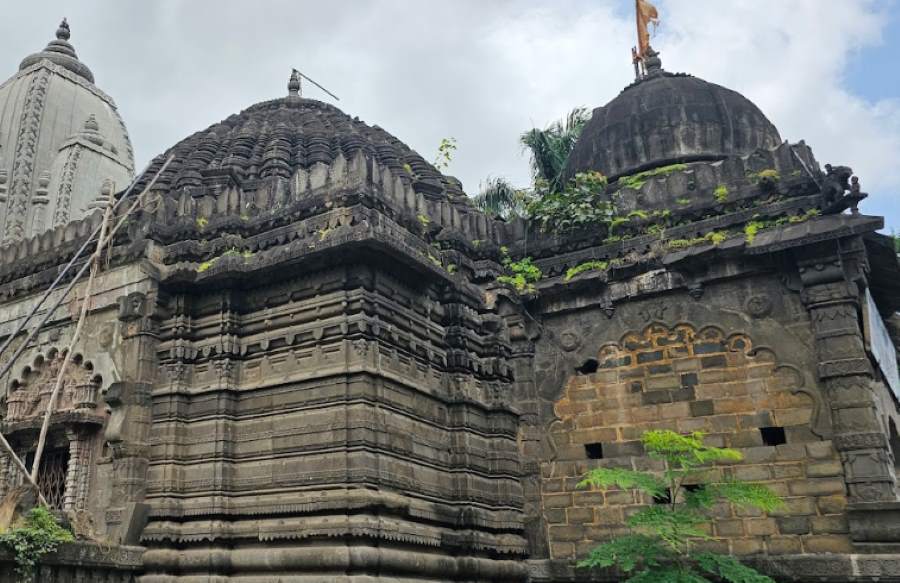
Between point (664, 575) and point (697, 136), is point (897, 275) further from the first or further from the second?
point (664, 575)

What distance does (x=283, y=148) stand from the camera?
48.1ft

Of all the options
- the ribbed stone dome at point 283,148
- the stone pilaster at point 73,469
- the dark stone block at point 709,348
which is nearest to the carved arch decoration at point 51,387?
the stone pilaster at point 73,469

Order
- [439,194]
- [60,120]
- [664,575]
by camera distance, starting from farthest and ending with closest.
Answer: [60,120], [439,194], [664,575]

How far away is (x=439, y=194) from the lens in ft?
48.6

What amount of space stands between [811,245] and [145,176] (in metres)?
11.3

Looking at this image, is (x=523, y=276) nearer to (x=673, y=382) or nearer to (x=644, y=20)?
(x=673, y=382)

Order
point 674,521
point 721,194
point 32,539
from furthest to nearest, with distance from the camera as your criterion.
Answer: point 721,194
point 674,521
point 32,539

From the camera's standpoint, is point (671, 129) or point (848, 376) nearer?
point (848, 376)

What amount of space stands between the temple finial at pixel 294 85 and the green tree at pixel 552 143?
12812 millimetres

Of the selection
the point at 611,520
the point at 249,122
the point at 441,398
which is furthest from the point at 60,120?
the point at 611,520

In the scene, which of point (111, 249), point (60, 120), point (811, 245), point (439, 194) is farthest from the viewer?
point (60, 120)

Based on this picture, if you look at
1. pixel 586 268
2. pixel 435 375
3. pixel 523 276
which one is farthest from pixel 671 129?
pixel 435 375

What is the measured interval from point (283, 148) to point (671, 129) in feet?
23.8

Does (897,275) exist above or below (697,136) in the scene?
below
